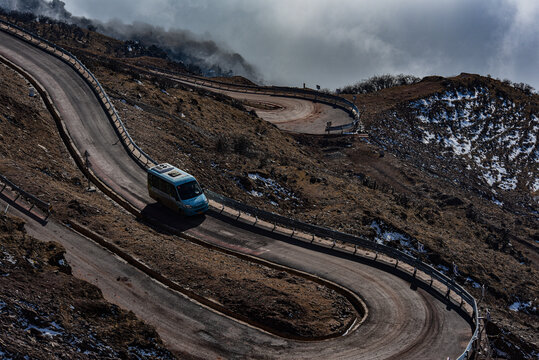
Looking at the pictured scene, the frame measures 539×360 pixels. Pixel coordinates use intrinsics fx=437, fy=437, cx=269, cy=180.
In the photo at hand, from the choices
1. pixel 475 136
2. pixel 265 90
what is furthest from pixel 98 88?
pixel 475 136

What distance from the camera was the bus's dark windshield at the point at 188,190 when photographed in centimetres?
2920

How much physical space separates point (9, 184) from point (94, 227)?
575 cm

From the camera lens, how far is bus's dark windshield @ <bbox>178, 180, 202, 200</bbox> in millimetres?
29203

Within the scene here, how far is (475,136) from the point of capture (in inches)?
2869

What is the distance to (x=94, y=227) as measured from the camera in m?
24.9

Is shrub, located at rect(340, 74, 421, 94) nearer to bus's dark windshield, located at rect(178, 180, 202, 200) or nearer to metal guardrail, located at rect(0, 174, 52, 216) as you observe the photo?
bus's dark windshield, located at rect(178, 180, 202, 200)

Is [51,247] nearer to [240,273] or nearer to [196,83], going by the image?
[240,273]

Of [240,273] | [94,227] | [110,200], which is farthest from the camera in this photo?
[110,200]

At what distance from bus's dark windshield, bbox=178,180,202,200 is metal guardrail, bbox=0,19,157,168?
7.07m

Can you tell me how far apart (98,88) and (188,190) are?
23660mm

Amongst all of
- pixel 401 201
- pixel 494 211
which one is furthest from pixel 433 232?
pixel 494 211

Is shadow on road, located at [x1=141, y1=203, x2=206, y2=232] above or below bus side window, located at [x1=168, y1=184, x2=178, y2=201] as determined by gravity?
below

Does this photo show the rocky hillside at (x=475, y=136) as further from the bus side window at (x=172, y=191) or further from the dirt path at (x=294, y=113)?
the bus side window at (x=172, y=191)

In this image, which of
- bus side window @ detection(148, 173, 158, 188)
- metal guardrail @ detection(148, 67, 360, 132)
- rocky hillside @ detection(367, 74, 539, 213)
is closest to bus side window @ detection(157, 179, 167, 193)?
bus side window @ detection(148, 173, 158, 188)
